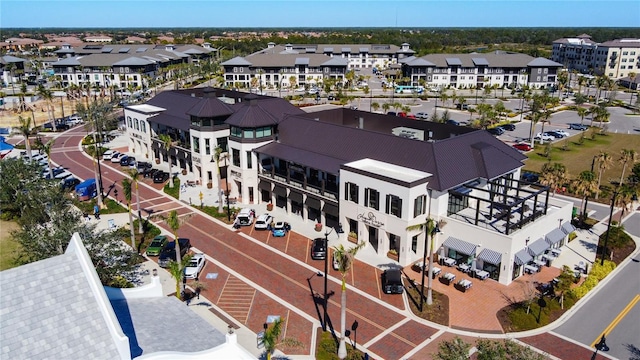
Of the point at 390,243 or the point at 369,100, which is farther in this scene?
the point at 369,100

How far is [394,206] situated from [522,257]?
12157 millimetres

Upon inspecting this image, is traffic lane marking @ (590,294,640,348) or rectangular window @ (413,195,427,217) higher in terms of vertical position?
rectangular window @ (413,195,427,217)

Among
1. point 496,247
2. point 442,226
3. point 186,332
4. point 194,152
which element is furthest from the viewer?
point 194,152

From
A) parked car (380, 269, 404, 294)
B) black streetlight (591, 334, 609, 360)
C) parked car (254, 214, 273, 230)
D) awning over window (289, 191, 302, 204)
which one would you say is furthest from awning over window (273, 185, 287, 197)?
black streetlight (591, 334, 609, 360)

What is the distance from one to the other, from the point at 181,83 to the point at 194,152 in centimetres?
10565

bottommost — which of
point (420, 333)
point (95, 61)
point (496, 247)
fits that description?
point (420, 333)

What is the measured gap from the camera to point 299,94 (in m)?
151

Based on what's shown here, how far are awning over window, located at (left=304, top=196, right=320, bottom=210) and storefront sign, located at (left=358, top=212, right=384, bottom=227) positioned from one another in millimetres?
6557

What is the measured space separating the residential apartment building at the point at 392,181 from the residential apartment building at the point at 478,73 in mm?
97826

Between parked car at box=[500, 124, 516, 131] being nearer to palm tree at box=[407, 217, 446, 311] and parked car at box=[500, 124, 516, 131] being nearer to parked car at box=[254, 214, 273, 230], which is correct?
palm tree at box=[407, 217, 446, 311]

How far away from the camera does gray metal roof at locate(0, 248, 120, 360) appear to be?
21.0 meters

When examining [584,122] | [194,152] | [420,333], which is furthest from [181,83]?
[420,333]

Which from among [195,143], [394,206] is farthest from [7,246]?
[394,206]

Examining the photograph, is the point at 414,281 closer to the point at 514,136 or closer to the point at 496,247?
the point at 496,247
